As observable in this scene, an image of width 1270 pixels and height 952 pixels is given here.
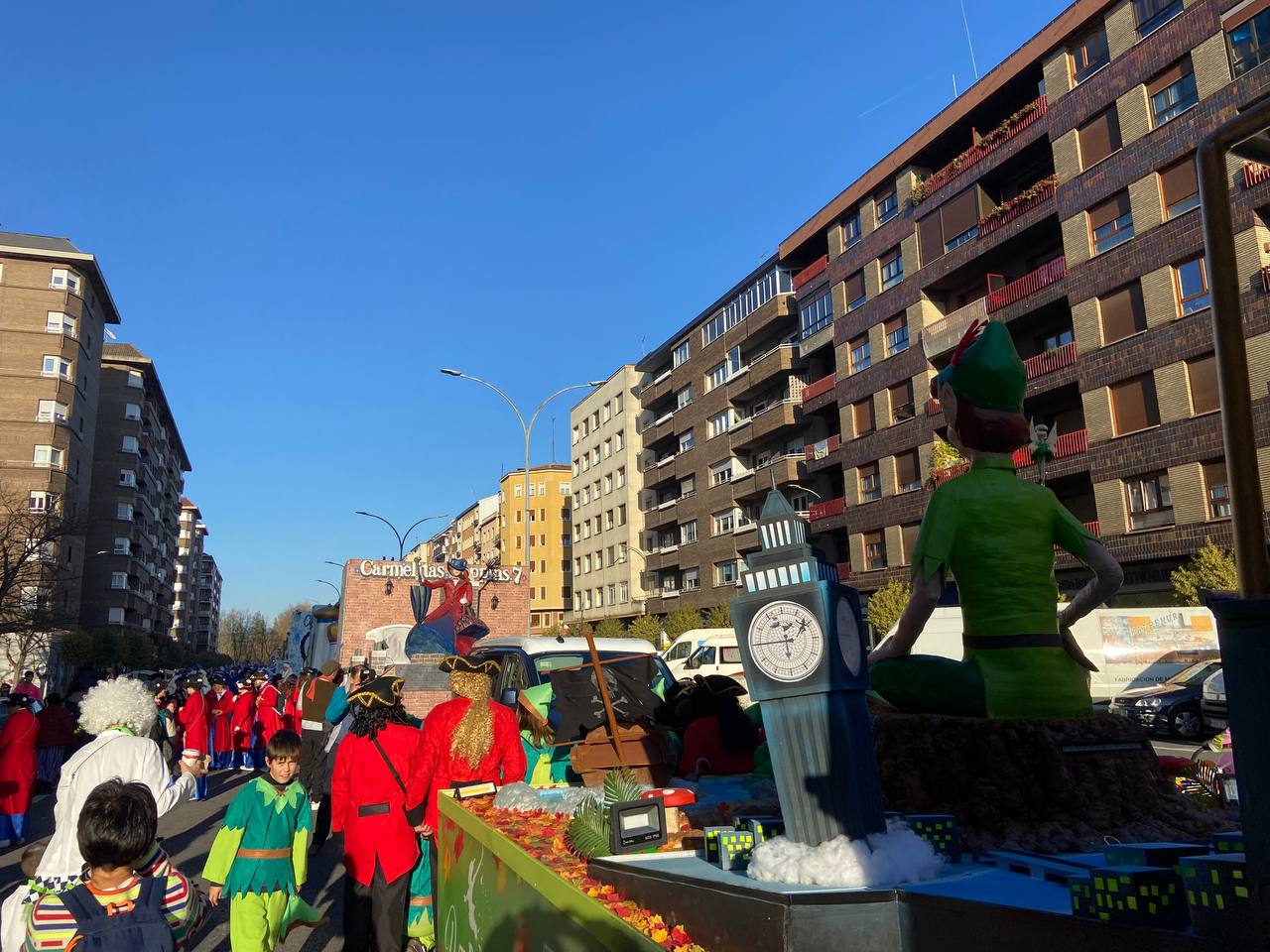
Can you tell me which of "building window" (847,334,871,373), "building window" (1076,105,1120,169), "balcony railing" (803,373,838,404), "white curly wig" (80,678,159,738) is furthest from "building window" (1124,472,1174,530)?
"white curly wig" (80,678,159,738)

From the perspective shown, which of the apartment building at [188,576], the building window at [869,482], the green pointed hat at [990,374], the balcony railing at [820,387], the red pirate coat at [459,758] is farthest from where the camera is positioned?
the apartment building at [188,576]

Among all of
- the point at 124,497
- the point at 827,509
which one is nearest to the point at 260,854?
the point at 827,509

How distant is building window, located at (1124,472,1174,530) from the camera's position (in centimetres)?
2495

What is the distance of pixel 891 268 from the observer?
119 feet

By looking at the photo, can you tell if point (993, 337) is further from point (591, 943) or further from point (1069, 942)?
point (591, 943)

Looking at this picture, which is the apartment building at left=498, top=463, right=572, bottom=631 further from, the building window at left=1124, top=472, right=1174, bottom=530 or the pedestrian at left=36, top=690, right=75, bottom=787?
the pedestrian at left=36, top=690, right=75, bottom=787

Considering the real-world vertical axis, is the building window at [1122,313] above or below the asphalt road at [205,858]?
above

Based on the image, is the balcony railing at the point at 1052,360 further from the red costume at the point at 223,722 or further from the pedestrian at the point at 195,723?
the pedestrian at the point at 195,723

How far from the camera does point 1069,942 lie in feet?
6.97

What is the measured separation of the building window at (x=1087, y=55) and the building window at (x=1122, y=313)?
691 cm

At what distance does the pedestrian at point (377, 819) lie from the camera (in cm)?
545

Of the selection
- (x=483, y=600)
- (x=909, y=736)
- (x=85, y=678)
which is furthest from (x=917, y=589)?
(x=483, y=600)

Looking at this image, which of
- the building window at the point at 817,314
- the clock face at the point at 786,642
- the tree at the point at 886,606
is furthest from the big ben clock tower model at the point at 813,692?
the building window at the point at 817,314

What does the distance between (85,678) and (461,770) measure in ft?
53.1
